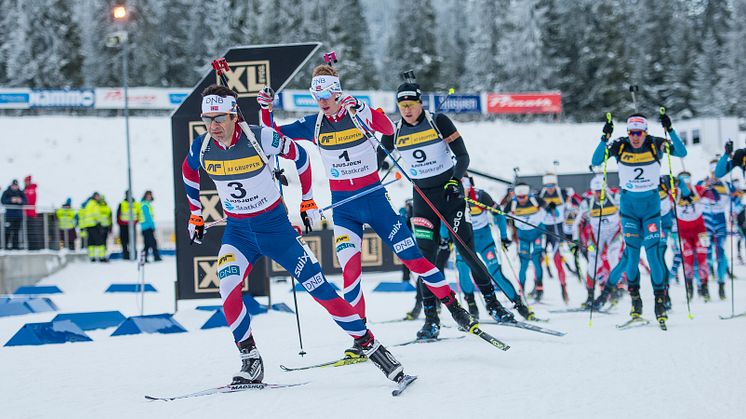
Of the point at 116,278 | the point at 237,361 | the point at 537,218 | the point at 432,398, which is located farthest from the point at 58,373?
the point at 116,278

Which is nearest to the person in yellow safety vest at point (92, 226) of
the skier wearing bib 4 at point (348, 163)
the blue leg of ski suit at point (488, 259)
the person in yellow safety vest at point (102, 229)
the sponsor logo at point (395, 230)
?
the person in yellow safety vest at point (102, 229)

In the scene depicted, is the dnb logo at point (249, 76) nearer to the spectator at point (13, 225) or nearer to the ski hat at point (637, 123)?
the ski hat at point (637, 123)

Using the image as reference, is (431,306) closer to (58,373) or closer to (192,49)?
(58,373)

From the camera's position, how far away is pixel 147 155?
37.1 m

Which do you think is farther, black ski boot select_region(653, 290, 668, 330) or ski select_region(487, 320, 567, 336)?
black ski boot select_region(653, 290, 668, 330)

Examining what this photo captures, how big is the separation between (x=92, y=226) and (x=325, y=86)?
16812 mm

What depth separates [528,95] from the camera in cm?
4594

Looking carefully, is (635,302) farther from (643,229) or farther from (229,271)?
(229,271)

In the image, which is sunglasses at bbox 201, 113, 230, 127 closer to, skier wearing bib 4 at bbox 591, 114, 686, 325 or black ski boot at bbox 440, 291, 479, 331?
black ski boot at bbox 440, 291, 479, 331

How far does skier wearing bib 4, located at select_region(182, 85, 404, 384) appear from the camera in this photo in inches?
224

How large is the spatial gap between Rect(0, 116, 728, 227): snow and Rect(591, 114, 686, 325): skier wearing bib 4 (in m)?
20.8

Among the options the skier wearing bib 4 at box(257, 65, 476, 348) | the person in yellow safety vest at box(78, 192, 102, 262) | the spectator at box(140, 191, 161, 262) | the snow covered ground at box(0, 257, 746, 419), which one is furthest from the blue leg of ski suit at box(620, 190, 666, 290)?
the person in yellow safety vest at box(78, 192, 102, 262)

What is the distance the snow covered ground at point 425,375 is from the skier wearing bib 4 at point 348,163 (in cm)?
106

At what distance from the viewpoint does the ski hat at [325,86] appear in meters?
6.80
